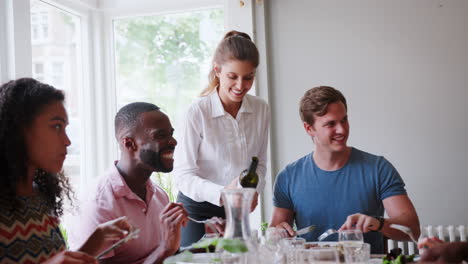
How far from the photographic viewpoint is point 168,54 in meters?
4.30

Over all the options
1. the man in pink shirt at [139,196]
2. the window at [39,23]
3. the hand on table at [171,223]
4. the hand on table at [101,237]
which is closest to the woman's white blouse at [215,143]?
the man in pink shirt at [139,196]

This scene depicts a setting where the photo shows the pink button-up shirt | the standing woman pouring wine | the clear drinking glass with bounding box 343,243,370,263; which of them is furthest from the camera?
the standing woman pouring wine

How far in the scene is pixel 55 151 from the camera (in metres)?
1.58

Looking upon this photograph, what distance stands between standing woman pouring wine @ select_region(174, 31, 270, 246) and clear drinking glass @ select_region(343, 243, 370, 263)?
98cm

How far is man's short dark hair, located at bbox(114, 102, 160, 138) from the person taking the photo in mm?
2107

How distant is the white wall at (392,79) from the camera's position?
3.63 metres

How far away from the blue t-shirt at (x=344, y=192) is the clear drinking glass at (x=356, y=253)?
65cm

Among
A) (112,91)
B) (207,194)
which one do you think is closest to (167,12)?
(112,91)

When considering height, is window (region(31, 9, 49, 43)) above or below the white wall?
above

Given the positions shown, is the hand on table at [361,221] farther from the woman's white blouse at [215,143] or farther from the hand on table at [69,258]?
the hand on table at [69,258]

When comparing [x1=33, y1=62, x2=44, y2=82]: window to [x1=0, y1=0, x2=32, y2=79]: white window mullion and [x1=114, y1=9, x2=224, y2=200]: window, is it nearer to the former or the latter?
[x1=0, y1=0, x2=32, y2=79]: white window mullion

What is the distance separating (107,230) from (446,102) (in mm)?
2838

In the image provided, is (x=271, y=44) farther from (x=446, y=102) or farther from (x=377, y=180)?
(x=377, y=180)

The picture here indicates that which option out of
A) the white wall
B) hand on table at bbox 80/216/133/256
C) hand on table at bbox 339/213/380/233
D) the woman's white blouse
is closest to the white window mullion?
the woman's white blouse
